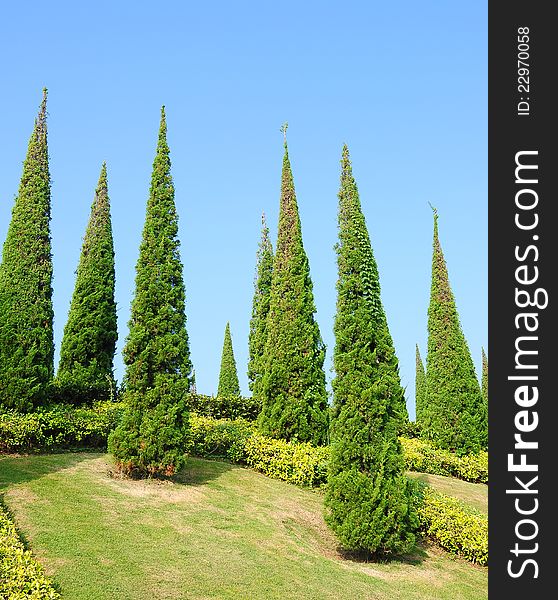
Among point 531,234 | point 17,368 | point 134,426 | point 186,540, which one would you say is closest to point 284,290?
point 134,426

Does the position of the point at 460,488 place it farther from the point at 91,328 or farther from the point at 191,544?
the point at 91,328

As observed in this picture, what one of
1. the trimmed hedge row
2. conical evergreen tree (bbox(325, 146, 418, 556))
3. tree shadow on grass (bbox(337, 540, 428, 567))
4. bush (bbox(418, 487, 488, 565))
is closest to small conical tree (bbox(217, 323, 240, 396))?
the trimmed hedge row

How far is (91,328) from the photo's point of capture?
23.5m

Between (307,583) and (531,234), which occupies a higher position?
(531,234)

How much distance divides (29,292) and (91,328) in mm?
4758

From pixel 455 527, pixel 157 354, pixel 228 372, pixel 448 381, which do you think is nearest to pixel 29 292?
pixel 157 354

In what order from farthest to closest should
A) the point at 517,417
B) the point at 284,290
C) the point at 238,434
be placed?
the point at 284,290, the point at 238,434, the point at 517,417

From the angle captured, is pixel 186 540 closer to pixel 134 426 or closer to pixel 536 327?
pixel 134 426

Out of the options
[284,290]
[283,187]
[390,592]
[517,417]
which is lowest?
[390,592]

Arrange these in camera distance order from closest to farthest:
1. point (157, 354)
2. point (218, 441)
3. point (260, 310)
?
point (157, 354) < point (218, 441) < point (260, 310)

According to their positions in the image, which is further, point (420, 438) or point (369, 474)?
point (420, 438)

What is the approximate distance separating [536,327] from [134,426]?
1159cm

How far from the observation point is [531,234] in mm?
6414

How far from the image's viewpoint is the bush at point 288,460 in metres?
17.0
